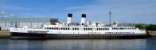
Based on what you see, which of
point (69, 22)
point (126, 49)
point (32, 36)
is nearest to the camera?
point (126, 49)

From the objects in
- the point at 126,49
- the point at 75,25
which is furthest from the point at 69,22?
the point at 126,49

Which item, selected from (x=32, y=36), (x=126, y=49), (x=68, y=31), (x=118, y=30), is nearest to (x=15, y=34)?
(x=32, y=36)

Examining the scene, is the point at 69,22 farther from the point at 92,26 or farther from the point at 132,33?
the point at 132,33

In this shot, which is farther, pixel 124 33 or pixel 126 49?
pixel 124 33

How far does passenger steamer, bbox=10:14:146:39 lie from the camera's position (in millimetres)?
90250

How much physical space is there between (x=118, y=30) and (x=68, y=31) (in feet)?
29.9

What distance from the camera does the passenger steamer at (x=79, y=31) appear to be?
90250 millimetres

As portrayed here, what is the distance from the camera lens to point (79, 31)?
92.6 meters

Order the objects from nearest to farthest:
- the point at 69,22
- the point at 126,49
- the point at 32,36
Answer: the point at 126,49
the point at 32,36
the point at 69,22

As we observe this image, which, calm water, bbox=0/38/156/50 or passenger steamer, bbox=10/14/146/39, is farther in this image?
passenger steamer, bbox=10/14/146/39

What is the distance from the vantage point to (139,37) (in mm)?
92875

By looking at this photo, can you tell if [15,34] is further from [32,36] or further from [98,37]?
[98,37]

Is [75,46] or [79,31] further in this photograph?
[79,31]

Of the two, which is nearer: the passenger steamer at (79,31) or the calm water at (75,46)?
the calm water at (75,46)
